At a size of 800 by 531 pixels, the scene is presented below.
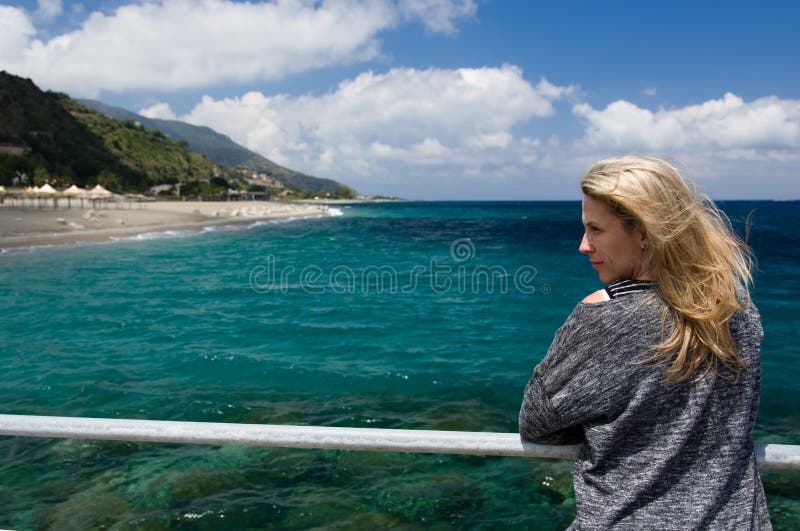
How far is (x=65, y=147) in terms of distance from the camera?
10312 cm

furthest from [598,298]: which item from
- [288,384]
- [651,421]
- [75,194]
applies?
[75,194]

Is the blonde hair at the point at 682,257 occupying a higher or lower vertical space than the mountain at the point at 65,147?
lower

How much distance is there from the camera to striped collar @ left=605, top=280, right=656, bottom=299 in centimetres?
146

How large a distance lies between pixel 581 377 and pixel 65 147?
122472 millimetres

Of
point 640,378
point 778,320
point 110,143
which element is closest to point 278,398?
point 640,378

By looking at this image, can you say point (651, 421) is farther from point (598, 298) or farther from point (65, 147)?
point (65, 147)

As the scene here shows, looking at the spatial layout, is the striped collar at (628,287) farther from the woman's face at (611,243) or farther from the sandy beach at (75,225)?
the sandy beach at (75,225)

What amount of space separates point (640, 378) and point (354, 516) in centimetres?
433

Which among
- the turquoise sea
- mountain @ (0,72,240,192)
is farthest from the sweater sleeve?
→ mountain @ (0,72,240,192)

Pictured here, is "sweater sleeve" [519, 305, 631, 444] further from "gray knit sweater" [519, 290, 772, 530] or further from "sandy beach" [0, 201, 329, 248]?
"sandy beach" [0, 201, 329, 248]

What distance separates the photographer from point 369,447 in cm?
171

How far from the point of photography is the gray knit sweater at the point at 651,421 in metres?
1.40

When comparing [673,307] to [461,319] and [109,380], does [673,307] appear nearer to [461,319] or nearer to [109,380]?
[109,380]

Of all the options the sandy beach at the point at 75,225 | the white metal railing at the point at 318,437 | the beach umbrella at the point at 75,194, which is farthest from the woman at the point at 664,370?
the beach umbrella at the point at 75,194
